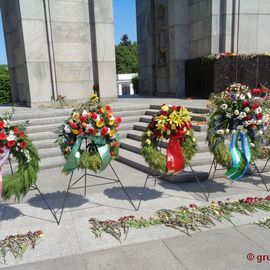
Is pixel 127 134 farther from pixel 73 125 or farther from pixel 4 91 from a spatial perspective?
pixel 4 91

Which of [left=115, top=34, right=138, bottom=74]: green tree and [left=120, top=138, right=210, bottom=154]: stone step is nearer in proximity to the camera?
[left=120, top=138, right=210, bottom=154]: stone step

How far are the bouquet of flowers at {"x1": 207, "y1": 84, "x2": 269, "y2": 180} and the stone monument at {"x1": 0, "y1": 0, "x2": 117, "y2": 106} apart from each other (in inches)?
322

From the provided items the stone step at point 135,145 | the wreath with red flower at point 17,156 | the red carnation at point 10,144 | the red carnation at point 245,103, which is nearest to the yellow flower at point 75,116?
the wreath with red flower at point 17,156

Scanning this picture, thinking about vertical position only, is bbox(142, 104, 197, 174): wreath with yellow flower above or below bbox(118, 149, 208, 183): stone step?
above

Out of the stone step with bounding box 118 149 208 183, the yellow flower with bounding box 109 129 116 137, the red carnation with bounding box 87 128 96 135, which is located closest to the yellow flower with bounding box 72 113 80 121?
the red carnation with bounding box 87 128 96 135

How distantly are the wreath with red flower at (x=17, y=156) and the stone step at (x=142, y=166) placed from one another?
2.65 metres

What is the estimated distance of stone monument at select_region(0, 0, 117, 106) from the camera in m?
10.9

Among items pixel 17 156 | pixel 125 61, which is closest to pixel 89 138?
pixel 17 156

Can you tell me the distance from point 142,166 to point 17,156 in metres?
3.04

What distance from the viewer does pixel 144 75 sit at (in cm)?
1798

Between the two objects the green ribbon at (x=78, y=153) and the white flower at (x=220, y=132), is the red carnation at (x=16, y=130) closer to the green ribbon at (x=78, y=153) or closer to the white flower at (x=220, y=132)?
the green ribbon at (x=78, y=153)

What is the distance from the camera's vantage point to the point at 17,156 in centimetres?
392

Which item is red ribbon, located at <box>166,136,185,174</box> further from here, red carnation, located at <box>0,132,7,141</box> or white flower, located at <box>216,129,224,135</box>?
red carnation, located at <box>0,132,7,141</box>

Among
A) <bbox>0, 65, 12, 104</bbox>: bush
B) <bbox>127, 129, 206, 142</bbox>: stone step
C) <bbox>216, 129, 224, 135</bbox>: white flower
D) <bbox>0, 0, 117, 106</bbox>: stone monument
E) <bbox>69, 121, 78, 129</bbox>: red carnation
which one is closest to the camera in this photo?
<bbox>69, 121, 78, 129</bbox>: red carnation
